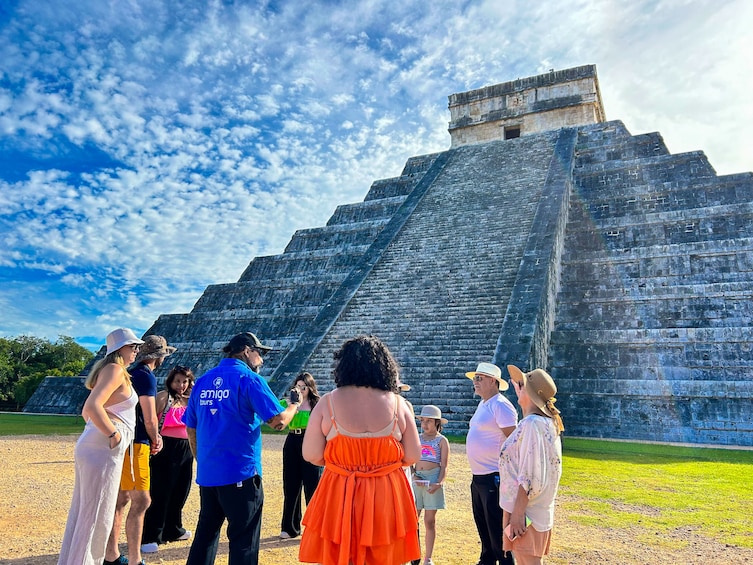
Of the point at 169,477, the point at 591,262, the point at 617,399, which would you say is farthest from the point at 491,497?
the point at 591,262

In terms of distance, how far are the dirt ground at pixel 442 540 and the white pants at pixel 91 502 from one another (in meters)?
0.95

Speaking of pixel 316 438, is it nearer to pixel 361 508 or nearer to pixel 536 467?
pixel 361 508

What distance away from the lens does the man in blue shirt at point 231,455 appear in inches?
137

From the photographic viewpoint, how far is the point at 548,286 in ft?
46.0

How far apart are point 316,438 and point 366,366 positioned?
466 mm

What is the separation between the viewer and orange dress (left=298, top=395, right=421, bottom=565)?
288 centimetres

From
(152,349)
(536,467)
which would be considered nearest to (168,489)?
(152,349)

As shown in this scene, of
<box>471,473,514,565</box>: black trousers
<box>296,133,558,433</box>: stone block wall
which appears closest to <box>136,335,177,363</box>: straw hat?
<box>471,473,514,565</box>: black trousers

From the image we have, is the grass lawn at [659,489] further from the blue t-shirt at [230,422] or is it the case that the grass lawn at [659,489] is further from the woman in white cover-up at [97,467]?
the woman in white cover-up at [97,467]

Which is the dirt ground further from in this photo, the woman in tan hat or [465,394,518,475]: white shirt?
the woman in tan hat

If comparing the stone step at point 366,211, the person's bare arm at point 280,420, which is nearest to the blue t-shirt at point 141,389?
the person's bare arm at point 280,420

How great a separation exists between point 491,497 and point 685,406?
30.1 ft

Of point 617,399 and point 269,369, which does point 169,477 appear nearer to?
point 617,399

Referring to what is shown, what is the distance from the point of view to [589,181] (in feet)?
61.2
